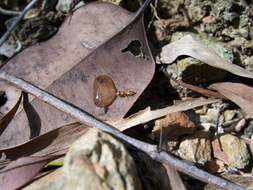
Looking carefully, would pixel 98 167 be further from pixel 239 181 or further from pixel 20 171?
pixel 239 181

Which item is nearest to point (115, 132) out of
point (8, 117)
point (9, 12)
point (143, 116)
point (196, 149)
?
point (143, 116)

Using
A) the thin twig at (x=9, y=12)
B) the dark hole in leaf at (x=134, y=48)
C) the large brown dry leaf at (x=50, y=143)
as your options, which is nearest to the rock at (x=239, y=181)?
the large brown dry leaf at (x=50, y=143)

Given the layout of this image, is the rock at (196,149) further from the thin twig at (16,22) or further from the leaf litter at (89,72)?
the thin twig at (16,22)

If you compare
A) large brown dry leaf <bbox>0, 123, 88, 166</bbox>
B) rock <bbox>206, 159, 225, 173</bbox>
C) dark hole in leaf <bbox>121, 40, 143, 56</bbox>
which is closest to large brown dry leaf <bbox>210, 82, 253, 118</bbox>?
rock <bbox>206, 159, 225, 173</bbox>

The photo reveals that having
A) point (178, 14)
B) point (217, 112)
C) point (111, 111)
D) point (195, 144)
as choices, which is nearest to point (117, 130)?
point (111, 111)

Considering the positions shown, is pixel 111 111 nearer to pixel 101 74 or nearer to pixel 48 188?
pixel 101 74

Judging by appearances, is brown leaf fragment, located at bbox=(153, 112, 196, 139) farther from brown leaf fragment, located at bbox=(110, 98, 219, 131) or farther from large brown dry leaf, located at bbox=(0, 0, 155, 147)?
large brown dry leaf, located at bbox=(0, 0, 155, 147)
